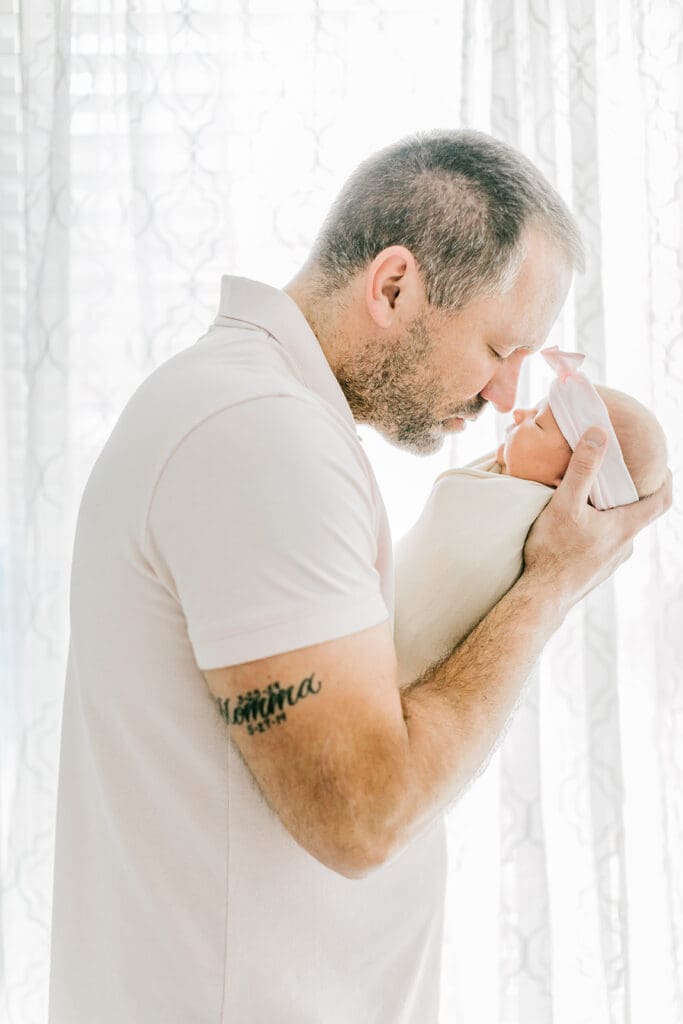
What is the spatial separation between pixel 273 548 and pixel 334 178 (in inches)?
53.3

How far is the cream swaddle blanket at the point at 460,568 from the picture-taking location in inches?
44.4

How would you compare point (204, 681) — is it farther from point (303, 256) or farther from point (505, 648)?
point (303, 256)

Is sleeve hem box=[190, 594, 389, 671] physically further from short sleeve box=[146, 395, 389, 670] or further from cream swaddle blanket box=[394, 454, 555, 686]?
cream swaddle blanket box=[394, 454, 555, 686]

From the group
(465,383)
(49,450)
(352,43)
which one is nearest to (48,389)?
(49,450)

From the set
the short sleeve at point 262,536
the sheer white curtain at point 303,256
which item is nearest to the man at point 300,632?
the short sleeve at point 262,536

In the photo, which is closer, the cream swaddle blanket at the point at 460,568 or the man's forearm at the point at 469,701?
the man's forearm at the point at 469,701

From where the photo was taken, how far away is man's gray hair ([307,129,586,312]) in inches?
37.7

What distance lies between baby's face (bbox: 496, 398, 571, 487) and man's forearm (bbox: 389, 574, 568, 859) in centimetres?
26

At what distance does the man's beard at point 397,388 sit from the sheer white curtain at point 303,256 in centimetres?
74

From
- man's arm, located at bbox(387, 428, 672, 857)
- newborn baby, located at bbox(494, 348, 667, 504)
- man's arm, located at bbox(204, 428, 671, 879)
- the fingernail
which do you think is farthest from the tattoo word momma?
newborn baby, located at bbox(494, 348, 667, 504)

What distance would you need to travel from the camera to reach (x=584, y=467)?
42.0 inches

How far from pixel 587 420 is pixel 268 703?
68 cm

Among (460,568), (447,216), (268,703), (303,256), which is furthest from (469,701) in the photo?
(303,256)

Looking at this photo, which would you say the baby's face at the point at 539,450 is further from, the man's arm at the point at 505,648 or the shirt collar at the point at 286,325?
the shirt collar at the point at 286,325
